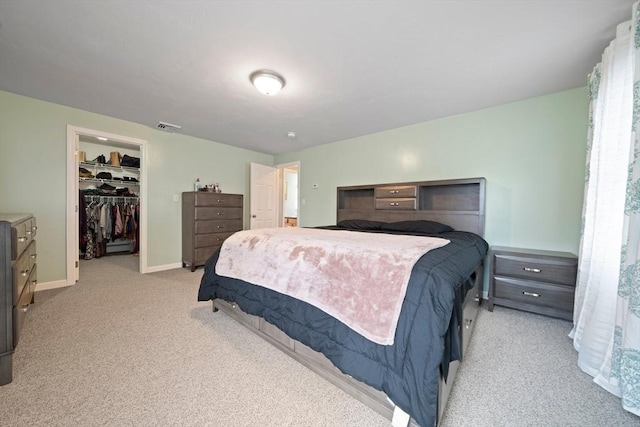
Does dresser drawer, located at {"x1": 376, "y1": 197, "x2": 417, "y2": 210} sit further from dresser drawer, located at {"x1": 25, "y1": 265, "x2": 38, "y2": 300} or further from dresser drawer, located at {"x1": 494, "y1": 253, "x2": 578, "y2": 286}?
dresser drawer, located at {"x1": 25, "y1": 265, "x2": 38, "y2": 300}

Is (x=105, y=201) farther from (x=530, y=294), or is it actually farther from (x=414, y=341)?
(x=530, y=294)

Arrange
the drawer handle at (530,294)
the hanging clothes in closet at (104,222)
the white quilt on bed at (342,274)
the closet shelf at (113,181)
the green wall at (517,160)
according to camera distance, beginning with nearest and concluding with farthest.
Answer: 1. the white quilt on bed at (342,274)
2. the drawer handle at (530,294)
3. the green wall at (517,160)
4. the hanging clothes in closet at (104,222)
5. the closet shelf at (113,181)

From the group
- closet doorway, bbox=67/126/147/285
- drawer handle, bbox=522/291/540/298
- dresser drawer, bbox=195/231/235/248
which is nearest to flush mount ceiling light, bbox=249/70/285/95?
dresser drawer, bbox=195/231/235/248

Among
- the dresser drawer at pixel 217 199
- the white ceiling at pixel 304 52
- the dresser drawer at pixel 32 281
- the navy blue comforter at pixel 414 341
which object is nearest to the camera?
the navy blue comforter at pixel 414 341

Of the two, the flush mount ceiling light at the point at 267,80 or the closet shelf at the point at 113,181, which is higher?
the flush mount ceiling light at the point at 267,80

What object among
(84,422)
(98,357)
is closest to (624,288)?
(84,422)

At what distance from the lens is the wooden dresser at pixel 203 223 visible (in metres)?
3.89

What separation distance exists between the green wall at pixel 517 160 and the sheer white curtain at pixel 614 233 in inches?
27.8

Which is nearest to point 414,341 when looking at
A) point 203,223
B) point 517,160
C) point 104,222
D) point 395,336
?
point 395,336

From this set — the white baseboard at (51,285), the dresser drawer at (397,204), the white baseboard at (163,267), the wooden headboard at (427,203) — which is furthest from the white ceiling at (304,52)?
the white baseboard at (163,267)

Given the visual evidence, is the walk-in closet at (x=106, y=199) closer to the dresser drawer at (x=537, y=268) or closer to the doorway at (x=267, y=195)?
the doorway at (x=267, y=195)

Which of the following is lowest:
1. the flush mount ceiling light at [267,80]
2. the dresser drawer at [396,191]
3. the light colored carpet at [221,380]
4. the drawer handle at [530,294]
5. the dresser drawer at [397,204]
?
the light colored carpet at [221,380]

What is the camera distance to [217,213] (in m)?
4.16

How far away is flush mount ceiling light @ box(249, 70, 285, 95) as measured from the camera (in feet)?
Answer: 7.14
